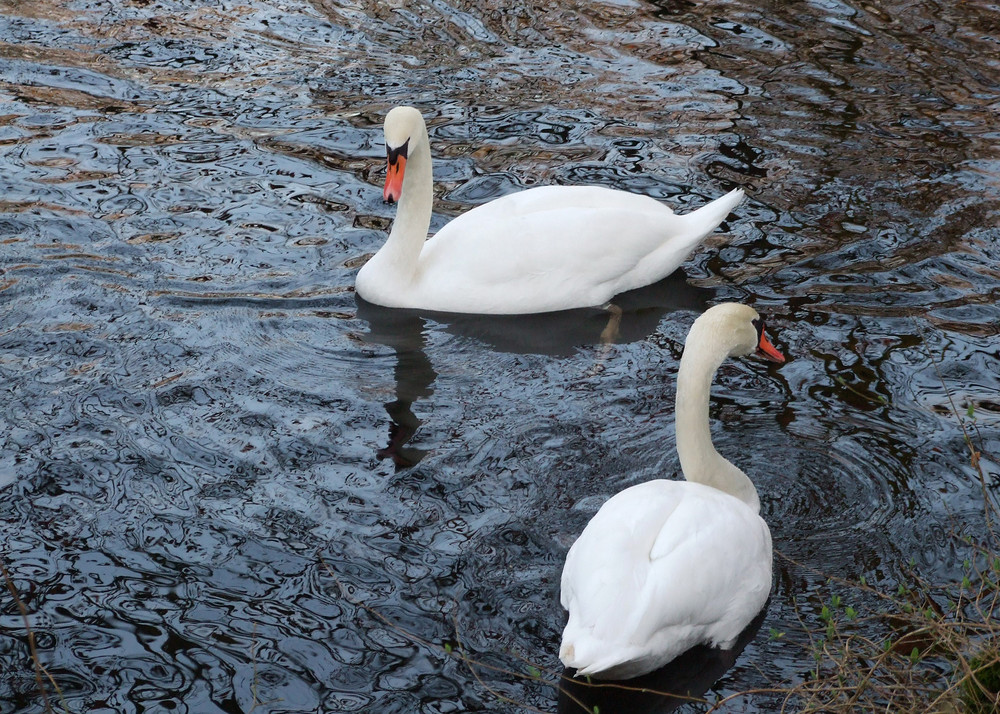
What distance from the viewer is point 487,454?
231 inches

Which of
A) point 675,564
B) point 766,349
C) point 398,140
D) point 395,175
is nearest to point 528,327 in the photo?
point 395,175

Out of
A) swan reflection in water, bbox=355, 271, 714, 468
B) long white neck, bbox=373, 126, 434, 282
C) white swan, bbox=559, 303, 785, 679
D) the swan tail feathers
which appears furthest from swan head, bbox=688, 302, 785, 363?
long white neck, bbox=373, 126, 434, 282

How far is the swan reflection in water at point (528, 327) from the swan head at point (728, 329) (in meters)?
1.71

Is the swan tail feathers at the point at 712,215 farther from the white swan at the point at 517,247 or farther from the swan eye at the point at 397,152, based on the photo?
the swan eye at the point at 397,152

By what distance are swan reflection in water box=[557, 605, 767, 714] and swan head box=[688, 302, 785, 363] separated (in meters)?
1.18

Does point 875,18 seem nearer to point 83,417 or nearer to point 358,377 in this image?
point 358,377

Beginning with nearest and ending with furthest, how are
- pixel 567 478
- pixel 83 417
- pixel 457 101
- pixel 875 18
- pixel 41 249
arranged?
pixel 567 478
pixel 83 417
pixel 41 249
pixel 457 101
pixel 875 18

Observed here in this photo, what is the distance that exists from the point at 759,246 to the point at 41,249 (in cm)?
451

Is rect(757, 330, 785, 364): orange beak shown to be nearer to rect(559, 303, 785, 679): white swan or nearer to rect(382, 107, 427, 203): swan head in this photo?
rect(559, 303, 785, 679): white swan

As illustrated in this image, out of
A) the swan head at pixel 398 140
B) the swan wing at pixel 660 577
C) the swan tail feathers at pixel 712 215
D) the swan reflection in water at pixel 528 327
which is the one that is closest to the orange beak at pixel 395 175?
the swan head at pixel 398 140

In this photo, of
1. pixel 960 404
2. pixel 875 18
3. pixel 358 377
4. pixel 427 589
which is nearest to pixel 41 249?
pixel 358 377

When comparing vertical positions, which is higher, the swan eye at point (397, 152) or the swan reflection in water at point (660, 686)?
the swan eye at point (397, 152)

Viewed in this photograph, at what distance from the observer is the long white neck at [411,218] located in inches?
285

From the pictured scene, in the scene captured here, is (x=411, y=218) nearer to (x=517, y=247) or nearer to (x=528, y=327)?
(x=517, y=247)
